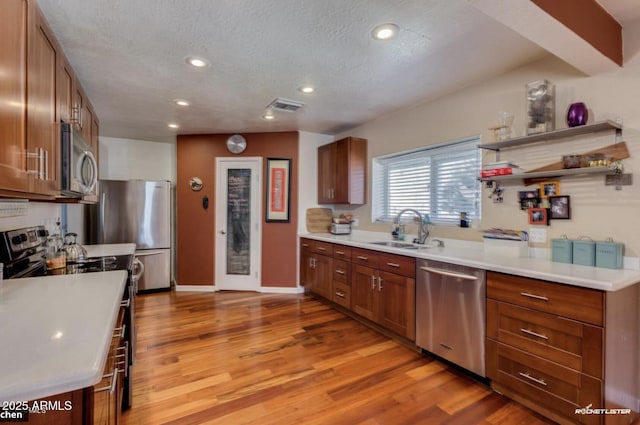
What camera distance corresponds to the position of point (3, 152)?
106 centimetres

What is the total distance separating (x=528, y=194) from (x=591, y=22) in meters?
1.13

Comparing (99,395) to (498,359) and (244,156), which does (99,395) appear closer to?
(498,359)

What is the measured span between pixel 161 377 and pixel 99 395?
154cm

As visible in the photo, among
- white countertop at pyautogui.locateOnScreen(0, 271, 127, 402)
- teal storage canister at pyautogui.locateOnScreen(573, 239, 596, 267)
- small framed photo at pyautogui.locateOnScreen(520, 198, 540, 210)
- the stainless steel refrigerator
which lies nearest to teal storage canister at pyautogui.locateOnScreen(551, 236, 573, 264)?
teal storage canister at pyautogui.locateOnScreen(573, 239, 596, 267)

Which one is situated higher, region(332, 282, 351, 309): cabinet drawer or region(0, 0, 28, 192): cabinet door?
region(0, 0, 28, 192): cabinet door

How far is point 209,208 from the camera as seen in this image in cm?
452

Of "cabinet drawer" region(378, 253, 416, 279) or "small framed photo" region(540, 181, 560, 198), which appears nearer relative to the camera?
"small framed photo" region(540, 181, 560, 198)

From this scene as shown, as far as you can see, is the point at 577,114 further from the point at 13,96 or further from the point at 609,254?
the point at 13,96

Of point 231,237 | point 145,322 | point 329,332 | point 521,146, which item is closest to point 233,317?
point 145,322

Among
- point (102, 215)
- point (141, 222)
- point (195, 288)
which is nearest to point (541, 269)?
point (195, 288)

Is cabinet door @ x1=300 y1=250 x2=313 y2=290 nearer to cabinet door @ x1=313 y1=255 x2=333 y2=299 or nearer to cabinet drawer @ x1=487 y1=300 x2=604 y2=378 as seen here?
cabinet door @ x1=313 y1=255 x2=333 y2=299

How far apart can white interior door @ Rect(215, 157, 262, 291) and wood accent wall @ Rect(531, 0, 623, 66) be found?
12.0 feet

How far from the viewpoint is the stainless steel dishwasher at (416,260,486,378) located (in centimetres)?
209

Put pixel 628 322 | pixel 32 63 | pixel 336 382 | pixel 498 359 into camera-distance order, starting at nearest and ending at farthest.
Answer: pixel 32 63
pixel 628 322
pixel 498 359
pixel 336 382
